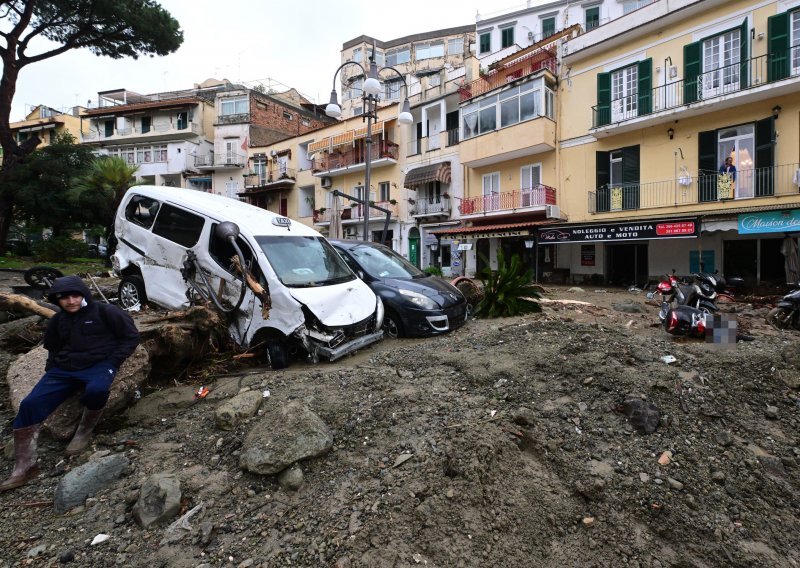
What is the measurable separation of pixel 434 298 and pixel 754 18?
1640 centimetres

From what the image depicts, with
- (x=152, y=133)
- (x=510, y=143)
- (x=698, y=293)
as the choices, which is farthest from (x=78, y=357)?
(x=152, y=133)

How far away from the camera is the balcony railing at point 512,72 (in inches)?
834

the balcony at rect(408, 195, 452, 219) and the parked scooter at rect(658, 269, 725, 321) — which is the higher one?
the balcony at rect(408, 195, 452, 219)

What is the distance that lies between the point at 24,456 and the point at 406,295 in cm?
492

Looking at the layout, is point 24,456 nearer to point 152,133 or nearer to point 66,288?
point 66,288

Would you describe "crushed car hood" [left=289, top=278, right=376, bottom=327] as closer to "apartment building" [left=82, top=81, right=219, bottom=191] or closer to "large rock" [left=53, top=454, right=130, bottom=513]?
"large rock" [left=53, top=454, right=130, bottom=513]

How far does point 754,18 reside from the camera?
14.5 meters

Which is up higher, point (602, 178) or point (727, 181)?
point (602, 178)

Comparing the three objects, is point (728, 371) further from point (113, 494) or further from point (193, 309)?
point (193, 309)

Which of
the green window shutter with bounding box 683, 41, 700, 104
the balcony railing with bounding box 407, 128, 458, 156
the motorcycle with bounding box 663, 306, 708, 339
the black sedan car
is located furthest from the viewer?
the balcony railing with bounding box 407, 128, 458, 156

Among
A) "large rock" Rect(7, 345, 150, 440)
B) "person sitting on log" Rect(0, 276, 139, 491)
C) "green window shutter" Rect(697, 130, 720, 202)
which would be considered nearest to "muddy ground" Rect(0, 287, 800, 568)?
"large rock" Rect(7, 345, 150, 440)

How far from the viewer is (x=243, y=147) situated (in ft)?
124

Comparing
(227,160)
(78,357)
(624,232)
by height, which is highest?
(227,160)

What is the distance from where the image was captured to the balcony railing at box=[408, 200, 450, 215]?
25.3 metres
